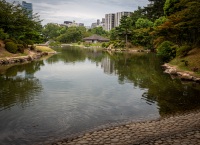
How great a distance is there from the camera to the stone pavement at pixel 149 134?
855cm

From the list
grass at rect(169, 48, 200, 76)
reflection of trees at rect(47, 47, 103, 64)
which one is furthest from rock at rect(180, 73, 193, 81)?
reflection of trees at rect(47, 47, 103, 64)

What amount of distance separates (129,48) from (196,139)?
69.2 meters

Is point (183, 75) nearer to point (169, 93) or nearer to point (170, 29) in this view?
point (169, 93)

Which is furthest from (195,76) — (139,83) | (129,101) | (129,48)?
(129,48)

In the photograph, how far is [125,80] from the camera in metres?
23.8

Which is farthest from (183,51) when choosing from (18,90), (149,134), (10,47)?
(10,47)

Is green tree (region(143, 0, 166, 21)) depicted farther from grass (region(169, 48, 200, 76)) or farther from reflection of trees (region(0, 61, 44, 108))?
reflection of trees (region(0, 61, 44, 108))

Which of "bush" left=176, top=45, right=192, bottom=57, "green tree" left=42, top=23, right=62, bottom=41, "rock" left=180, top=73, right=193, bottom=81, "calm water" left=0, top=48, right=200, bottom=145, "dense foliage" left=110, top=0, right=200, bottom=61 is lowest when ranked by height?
"calm water" left=0, top=48, right=200, bottom=145

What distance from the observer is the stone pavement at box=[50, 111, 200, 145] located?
8555mm

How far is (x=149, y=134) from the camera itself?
946 centimetres

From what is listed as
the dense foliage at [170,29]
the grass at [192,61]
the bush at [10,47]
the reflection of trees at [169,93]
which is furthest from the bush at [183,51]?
the bush at [10,47]

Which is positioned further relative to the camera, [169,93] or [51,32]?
[51,32]

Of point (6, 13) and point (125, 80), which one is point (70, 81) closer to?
point (125, 80)

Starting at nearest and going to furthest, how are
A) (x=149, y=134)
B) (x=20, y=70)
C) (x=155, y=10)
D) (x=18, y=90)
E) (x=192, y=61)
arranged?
(x=149, y=134) → (x=18, y=90) → (x=192, y=61) → (x=20, y=70) → (x=155, y=10)
